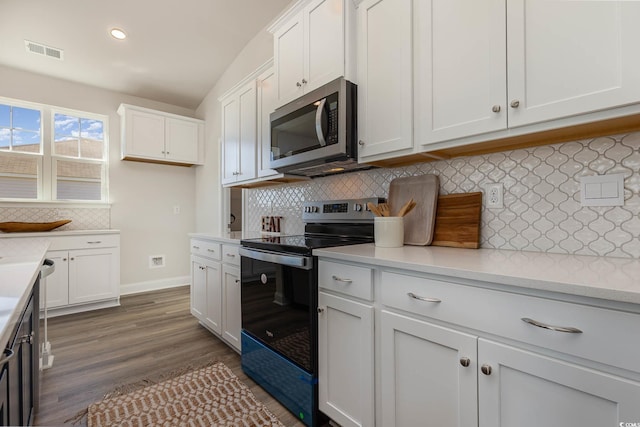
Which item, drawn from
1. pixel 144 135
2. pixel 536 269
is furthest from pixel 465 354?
pixel 144 135

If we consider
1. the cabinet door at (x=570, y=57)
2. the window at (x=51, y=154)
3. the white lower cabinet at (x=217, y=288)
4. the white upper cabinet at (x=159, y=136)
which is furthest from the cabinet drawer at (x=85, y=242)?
the cabinet door at (x=570, y=57)

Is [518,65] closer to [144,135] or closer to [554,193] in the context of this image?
[554,193]

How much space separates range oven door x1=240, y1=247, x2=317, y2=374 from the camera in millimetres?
1535

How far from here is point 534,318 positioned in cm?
84

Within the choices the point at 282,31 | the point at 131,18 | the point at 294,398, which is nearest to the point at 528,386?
the point at 294,398

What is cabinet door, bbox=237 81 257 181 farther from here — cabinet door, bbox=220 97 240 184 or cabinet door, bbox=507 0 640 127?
cabinet door, bbox=507 0 640 127

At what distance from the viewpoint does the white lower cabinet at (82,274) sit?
332 cm

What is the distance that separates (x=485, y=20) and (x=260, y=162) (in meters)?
1.91

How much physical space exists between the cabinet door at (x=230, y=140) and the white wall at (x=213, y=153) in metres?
0.83

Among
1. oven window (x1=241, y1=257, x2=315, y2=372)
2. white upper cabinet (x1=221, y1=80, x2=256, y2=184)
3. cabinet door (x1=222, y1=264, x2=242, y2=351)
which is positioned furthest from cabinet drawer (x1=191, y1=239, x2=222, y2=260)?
white upper cabinet (x1=221, y1=80, x2=256, y2=184)

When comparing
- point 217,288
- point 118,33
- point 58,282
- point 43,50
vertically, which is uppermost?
point 118,33

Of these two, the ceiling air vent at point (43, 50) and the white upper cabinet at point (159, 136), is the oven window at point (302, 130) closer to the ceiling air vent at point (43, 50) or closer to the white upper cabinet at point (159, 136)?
the white upper cabinet at point (159, 136)

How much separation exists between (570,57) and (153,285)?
5097 millimetres

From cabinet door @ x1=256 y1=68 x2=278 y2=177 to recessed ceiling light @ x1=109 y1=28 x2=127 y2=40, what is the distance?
1.89 m
